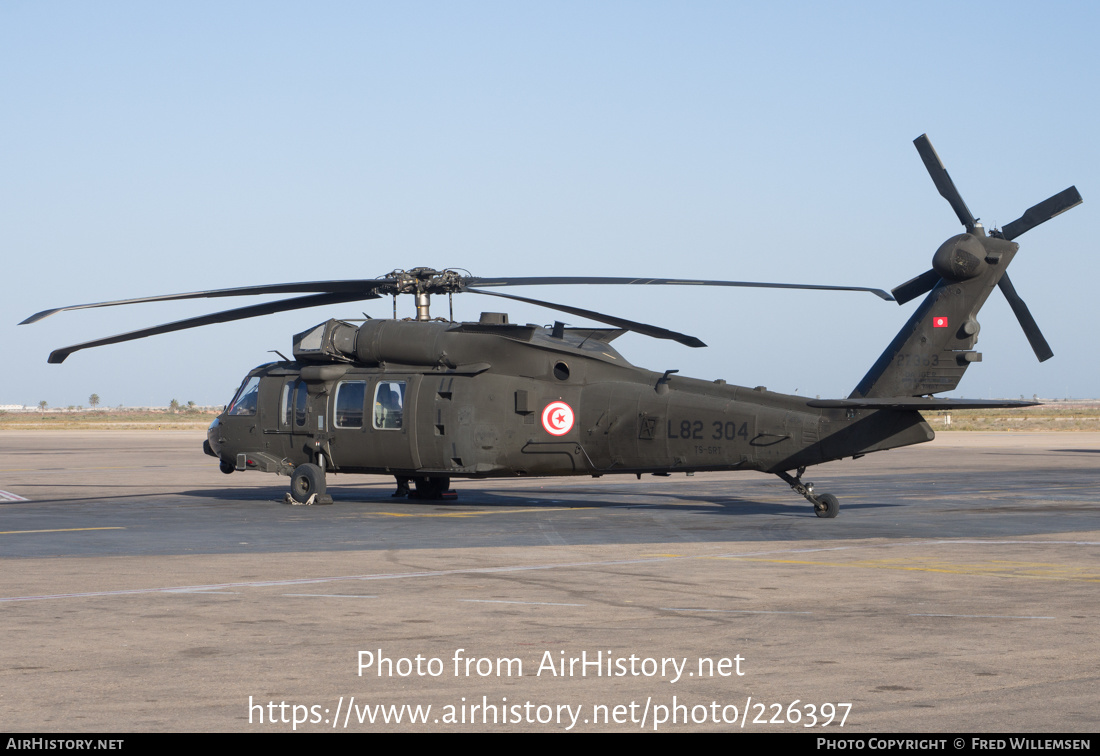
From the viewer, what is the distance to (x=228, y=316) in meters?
22.6

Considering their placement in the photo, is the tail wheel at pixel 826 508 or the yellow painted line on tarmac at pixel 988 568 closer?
the yellow painted line on tarmac at pixel 988 568

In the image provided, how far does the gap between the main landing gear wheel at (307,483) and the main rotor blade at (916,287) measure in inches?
475

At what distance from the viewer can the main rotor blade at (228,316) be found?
22.1 m

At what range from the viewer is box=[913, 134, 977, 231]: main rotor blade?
20.3 metres

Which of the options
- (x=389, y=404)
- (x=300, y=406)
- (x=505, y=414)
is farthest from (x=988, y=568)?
(x=300, y=406)

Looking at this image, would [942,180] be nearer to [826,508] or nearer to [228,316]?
[826,508]

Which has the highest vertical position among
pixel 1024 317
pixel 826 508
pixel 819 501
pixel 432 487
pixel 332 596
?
pixel 1024 317

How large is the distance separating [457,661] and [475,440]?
14074 mm

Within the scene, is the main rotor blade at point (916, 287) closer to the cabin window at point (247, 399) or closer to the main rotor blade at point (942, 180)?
the main rotor blade at point (942, 180)

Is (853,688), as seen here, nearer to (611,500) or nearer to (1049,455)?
(611,500)

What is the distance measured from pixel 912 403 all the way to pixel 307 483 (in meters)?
12.4

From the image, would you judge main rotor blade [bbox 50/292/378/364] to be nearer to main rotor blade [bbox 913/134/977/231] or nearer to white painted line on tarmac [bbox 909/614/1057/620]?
main rotor blade [bbox 913/134/977/231]

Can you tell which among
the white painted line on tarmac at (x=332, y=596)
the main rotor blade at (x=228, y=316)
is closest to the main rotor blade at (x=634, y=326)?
the main rotor blade at (x=228, y=316)

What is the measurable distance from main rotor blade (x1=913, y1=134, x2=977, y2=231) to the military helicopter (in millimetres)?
38
